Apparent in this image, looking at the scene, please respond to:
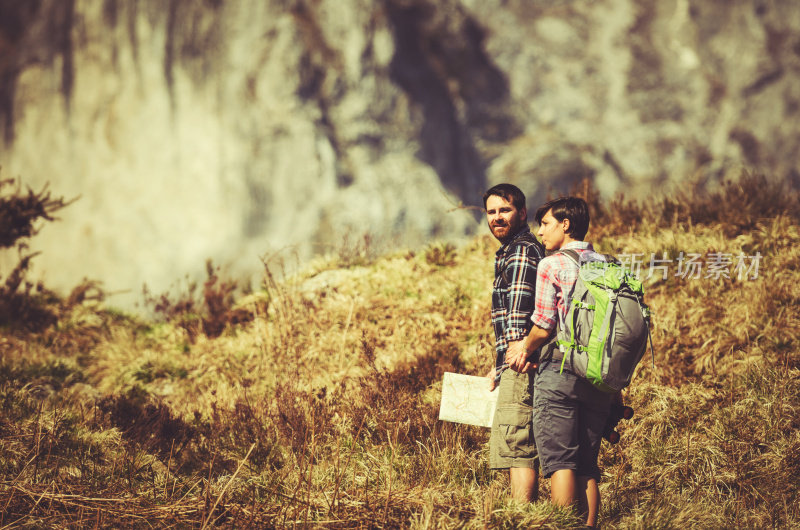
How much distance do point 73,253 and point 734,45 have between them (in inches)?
1199

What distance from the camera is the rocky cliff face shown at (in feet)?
78.1

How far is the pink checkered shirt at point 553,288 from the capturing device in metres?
3.08

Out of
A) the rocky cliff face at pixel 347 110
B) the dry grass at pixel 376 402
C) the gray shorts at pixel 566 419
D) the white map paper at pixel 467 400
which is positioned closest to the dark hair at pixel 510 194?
the gray shorts at pixel 566 419

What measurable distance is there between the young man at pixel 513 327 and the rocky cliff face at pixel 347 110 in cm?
1784

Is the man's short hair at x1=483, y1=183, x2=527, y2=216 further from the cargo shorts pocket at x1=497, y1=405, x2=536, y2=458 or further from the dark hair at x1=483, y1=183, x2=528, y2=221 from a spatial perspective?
the cargo shorts pocket at x1=497, y1=405, x2=536, y2=458

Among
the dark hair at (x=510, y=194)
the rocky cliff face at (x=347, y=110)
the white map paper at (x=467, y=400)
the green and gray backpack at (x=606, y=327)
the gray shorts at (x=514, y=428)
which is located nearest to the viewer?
the green and gray backpack at (x=606, y=327)

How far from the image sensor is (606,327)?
2.95 metres

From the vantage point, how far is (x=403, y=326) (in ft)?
23.0

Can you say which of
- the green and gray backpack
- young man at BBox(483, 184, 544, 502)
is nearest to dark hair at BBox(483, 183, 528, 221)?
young man at BBox(483, 184, 544, 502)

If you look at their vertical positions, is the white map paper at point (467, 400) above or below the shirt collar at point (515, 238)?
below

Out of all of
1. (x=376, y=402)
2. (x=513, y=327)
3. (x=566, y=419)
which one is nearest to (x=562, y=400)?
(x=566, y=419)

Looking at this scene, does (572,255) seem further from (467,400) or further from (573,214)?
(467,400)

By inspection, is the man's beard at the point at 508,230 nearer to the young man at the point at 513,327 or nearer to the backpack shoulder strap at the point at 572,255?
the young man at the point at 513,327

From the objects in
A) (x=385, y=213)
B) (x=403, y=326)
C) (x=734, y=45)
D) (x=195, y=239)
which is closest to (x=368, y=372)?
(x=403, y=326)
